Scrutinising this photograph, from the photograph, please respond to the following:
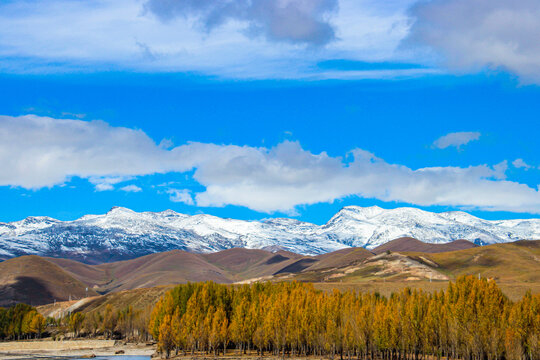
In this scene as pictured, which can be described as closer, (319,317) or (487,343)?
(487,343)

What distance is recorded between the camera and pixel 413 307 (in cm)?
13638

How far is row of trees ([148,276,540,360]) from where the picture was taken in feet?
393

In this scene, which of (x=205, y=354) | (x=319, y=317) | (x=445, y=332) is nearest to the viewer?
(x=445, y=332)

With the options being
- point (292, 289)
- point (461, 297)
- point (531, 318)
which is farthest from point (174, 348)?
point (531, 318)

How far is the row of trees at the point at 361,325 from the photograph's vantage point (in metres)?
120

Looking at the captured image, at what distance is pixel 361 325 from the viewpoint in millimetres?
133125

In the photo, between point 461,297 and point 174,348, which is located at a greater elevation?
point 461,297

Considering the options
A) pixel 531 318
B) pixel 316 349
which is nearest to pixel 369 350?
pixel 316 349

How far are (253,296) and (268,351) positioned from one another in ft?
61.8

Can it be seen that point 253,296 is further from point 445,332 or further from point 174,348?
point 445,332

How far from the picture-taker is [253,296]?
171 metres

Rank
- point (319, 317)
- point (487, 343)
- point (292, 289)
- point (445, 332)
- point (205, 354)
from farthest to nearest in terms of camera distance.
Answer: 1. point (292, 289)
2. point (205, 354)
3. point (319, 317)
4. point (445, 332)
5. point (487, 343)

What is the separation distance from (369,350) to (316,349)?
1310 cm

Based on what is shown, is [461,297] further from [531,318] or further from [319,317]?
[319,317]
